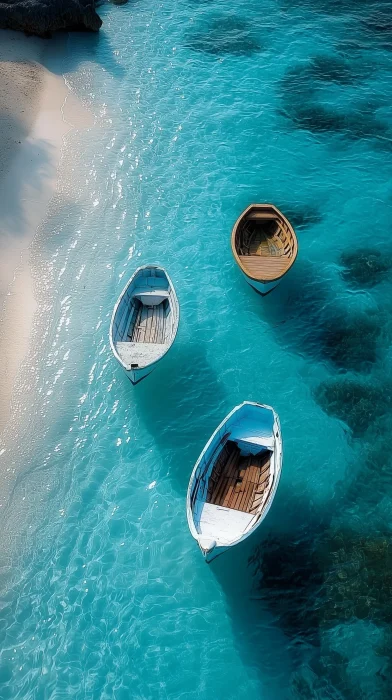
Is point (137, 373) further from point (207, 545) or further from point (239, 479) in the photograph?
point (207, 545)

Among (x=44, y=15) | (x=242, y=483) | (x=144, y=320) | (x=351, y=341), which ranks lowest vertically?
(x=242, y=483)

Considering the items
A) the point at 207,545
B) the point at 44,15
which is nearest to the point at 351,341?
the point at 207,545

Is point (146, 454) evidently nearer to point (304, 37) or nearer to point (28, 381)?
point (28, 381)

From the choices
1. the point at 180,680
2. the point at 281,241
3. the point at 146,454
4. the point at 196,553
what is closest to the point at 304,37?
the point at 281,241

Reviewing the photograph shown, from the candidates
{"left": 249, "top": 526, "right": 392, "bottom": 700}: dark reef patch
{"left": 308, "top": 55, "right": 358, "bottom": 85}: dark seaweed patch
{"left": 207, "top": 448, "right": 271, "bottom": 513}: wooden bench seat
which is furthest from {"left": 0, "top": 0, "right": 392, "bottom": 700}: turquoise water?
{"left": 207, "top": 448, "right": 271, "bottom": 513}: wooden bench seat

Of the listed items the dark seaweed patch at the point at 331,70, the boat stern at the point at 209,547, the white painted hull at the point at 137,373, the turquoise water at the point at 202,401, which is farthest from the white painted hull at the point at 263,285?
the dark seaweed patch at the point at 331,70

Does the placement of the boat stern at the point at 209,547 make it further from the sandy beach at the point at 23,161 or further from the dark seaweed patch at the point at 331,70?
the dark seaweed patch at the point at 331,70
